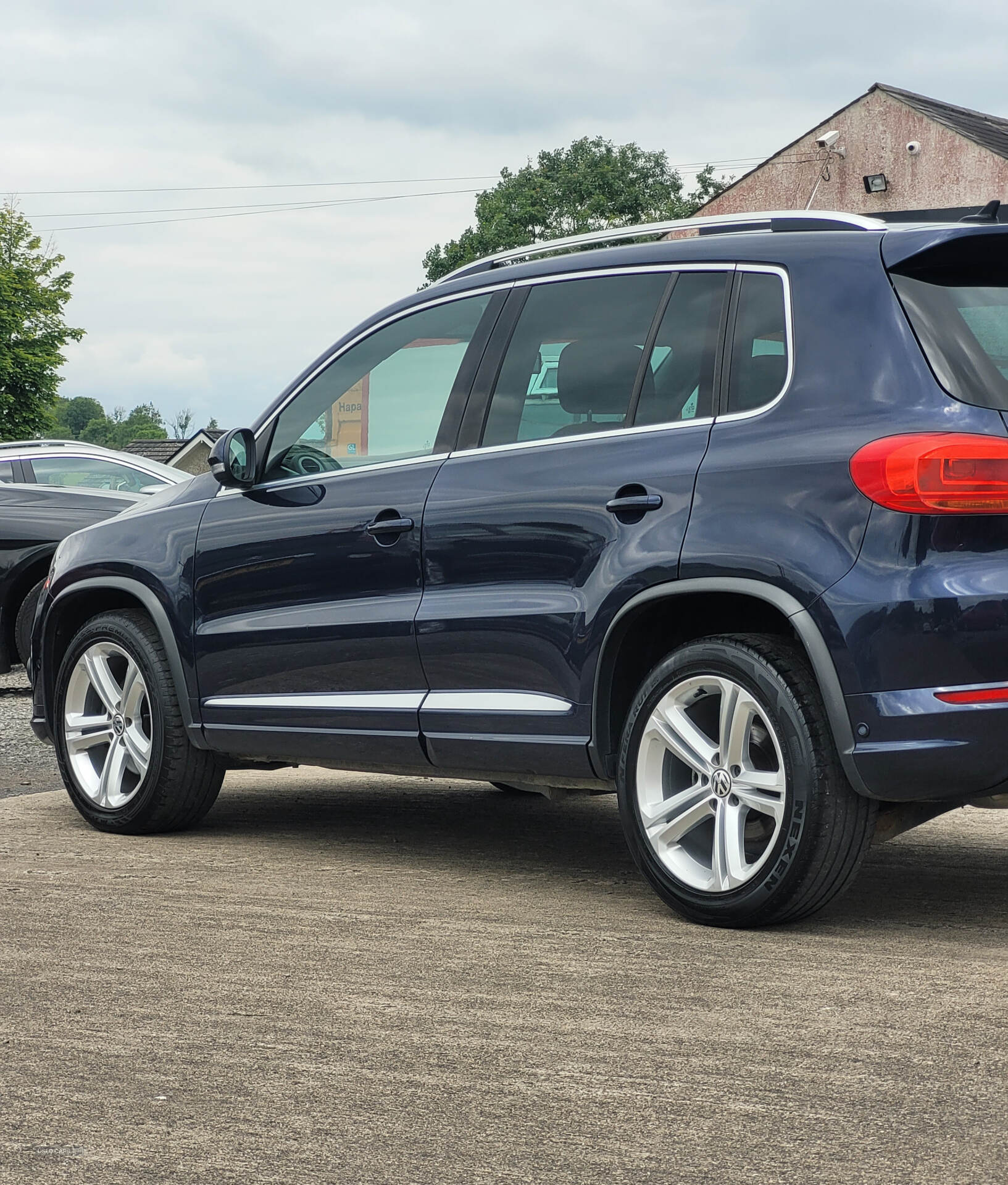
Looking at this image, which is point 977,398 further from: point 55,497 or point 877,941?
point 55,497

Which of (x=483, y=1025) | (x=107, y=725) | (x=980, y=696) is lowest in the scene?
(x=483, y=1025)

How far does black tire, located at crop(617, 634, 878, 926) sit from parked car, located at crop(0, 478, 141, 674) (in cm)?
750

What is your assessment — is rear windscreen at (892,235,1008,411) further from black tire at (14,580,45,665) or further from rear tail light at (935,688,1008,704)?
black tire at (14,580,45,665)

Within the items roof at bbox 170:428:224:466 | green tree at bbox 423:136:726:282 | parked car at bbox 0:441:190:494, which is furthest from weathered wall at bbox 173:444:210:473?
parked car at bbox 0:441:190:494

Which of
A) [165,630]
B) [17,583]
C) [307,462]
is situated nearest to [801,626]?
[307,462]

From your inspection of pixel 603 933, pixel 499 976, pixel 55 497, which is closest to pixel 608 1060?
pixel 499 976

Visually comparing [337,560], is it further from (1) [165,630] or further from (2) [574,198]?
(2) [574,198]

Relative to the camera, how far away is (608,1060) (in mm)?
3314

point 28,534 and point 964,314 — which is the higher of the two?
point 964,314

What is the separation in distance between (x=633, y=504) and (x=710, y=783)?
2.61 ft

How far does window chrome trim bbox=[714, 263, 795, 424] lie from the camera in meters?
4.42

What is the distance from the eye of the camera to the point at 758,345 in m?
4.55

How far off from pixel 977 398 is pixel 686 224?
1200mm

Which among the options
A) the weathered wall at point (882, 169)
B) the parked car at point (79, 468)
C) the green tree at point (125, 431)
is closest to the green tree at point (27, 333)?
the weathered wall at point (882, 169)
